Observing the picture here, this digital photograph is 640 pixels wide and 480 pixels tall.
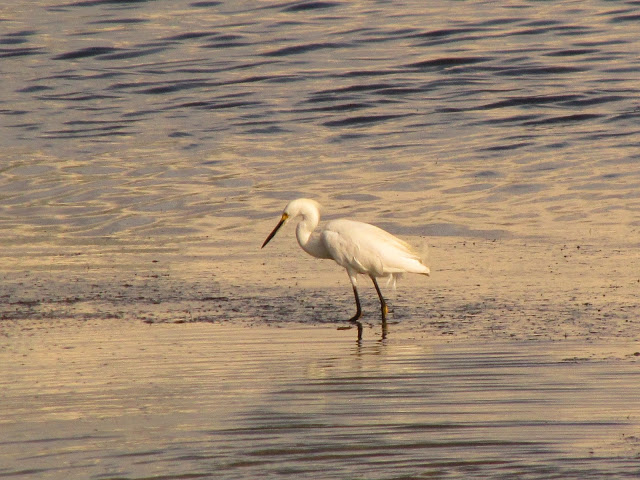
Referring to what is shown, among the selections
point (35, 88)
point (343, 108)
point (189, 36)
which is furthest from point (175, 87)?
point (189, 36)

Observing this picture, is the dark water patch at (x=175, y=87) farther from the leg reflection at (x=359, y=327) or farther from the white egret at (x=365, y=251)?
the leg reflection at (x=359, y=327)

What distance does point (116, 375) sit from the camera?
6922 mm

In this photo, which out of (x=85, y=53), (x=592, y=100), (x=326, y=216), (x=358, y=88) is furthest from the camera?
(x=85, y=53)

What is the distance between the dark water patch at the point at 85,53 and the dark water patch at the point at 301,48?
127 inches

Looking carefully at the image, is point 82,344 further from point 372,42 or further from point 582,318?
point 372,42

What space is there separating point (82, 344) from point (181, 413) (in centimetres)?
193

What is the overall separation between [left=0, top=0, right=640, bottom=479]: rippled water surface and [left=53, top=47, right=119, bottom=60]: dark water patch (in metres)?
0.09

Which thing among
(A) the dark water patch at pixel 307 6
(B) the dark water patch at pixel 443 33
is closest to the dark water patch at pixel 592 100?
(B) the dark water patch at pixel 443 33

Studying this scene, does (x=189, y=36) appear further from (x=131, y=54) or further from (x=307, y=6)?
(x=307, y=6)

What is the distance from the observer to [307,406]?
616 cm

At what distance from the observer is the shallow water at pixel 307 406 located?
204 inches

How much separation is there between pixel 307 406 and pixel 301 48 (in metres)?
17.7

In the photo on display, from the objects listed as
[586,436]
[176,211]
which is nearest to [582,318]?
[586,436]

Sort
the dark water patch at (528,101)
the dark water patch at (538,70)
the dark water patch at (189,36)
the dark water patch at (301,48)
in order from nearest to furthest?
the dark water patch at (528,101), the dark water patch at (538,70), the dark water patch at (301,48), the dark water patch at (189,36)
